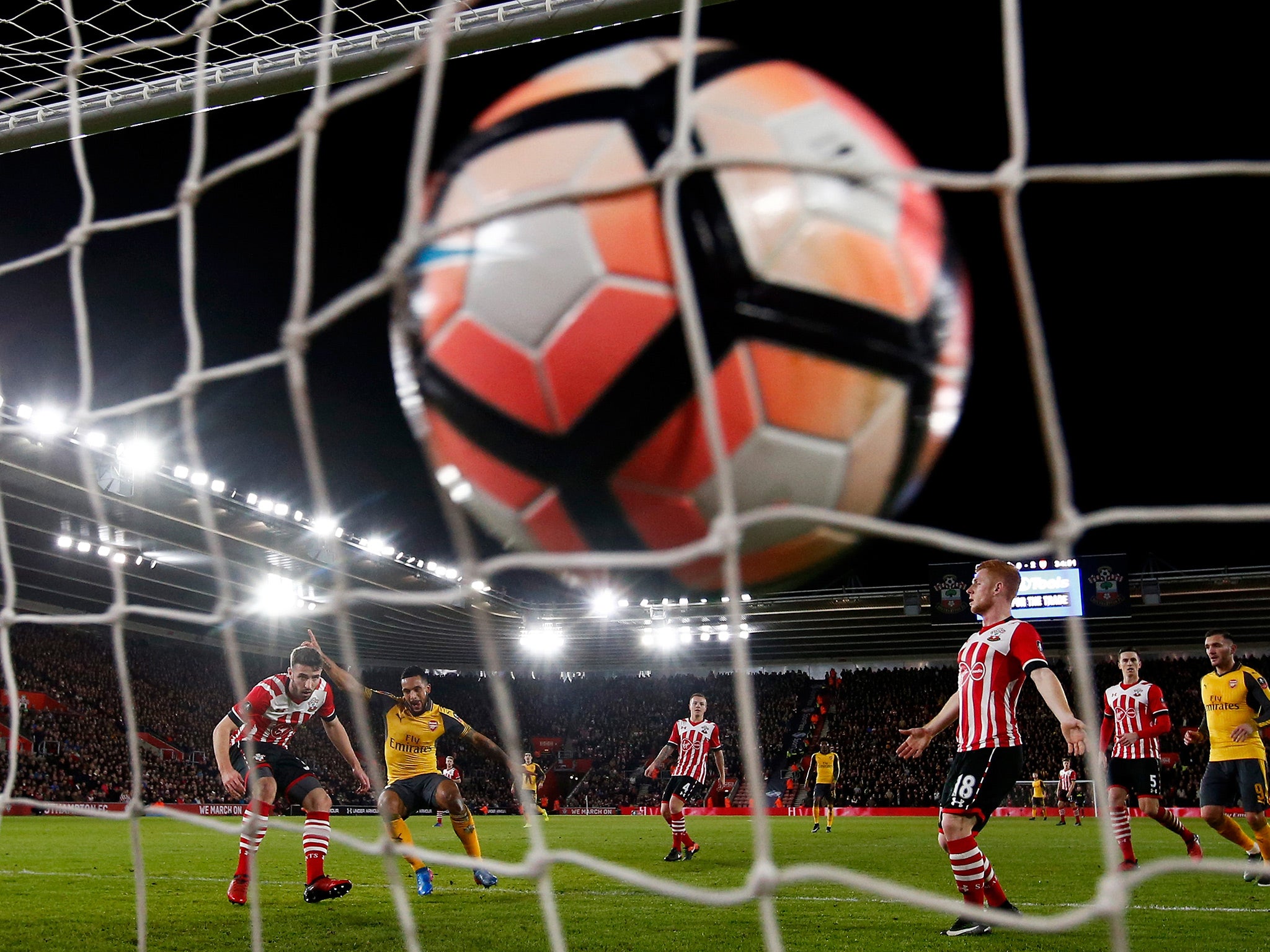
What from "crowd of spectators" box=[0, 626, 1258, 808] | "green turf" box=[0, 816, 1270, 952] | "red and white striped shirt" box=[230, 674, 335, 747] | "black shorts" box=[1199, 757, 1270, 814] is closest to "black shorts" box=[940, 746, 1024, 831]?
"green turf" box=[0, 816, 1270, 952]

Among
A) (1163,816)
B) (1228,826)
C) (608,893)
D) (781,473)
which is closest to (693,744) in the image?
(608,893)

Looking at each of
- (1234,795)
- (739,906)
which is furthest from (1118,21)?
(739,906)

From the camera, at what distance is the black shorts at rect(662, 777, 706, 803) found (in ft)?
31.5

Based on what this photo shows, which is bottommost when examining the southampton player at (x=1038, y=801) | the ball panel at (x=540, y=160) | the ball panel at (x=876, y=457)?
the southampton player at (x=1038, y=801)

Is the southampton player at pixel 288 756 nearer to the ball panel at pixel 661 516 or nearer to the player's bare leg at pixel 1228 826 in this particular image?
the ball panel at pixel 661 516

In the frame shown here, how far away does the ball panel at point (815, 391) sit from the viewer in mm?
1499

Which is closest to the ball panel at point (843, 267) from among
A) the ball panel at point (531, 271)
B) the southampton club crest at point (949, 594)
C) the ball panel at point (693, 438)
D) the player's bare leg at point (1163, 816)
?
the ball panel at point (693, 438)

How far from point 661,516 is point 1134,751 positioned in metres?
7.04

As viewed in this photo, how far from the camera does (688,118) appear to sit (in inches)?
62.1

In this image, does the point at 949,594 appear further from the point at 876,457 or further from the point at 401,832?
the point at 876,457

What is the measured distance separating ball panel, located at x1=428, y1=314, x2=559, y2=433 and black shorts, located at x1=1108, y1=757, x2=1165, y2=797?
268 inches

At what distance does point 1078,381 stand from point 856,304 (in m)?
20.9

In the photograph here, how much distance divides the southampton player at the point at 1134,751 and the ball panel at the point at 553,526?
6.42 meters

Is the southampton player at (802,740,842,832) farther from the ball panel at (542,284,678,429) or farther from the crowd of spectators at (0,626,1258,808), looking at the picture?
the ball panel at (542,284,678,429)
